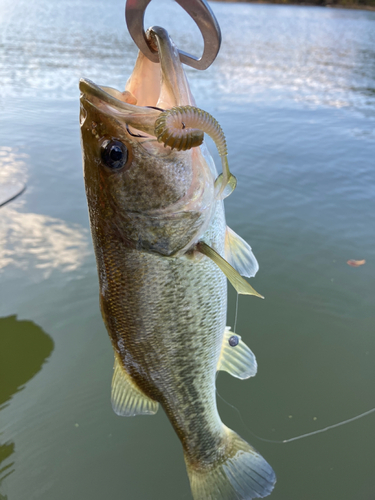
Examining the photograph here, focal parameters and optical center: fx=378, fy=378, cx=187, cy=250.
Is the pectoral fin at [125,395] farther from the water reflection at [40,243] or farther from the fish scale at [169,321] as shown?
the water reflection at [40,243]

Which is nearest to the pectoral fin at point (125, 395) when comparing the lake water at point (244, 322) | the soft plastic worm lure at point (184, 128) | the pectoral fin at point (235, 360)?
the pectoral fin at point (235, 360)

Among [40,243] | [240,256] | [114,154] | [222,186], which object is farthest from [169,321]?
[40,243]

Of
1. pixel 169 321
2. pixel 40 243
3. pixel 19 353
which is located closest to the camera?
pixel 169 321

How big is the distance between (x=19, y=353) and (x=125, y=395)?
212 cm

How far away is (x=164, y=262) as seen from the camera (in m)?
1.50

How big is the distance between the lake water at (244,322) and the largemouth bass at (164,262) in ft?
3.25

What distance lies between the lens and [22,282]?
418cm

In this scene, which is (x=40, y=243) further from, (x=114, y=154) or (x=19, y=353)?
(x=114, y=154)

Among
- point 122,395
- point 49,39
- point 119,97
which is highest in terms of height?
point 49,39

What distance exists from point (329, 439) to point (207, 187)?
234 centimetres

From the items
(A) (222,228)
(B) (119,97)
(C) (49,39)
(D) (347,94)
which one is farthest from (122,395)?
(C) (49,39)

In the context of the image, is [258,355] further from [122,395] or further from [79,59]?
[79,59]

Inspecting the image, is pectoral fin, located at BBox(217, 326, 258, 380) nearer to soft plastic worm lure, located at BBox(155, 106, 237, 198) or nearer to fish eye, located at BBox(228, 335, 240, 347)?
fish eye, located at BBox(228, 335, 240, 347)

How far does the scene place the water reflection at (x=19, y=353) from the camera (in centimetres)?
318
